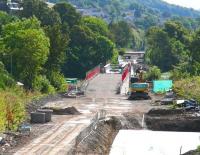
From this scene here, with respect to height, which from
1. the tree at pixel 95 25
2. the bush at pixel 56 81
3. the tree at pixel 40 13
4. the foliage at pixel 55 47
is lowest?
the bush at pixel 56 81

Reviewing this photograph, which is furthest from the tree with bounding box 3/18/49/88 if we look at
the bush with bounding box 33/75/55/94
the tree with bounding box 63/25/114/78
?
the tree with bounding box 63/25/114/78

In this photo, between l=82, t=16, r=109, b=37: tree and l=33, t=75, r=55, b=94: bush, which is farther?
l=82, t=16, r=109, b=37: tree

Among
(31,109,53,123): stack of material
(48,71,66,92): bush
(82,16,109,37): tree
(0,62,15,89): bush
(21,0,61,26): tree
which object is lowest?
(48,71,66,92): bush

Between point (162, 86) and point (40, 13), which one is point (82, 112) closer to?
point (162, 86)

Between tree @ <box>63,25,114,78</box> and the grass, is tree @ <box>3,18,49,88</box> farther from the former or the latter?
tree @ <box>63,25,114,78</box>

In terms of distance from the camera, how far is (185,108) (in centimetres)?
5806

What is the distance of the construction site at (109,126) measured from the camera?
39594 mm

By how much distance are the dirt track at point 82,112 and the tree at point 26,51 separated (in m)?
8.24

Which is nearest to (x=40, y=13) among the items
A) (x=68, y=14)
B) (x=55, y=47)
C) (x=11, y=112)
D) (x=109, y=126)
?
(x=68, y=14)

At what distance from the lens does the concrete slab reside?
136 feet

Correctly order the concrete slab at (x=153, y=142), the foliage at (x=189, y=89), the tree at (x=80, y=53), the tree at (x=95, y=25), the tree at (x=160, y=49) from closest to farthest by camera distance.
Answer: the concrete slab at (x=153, y=142), the foliage at (x=189, y=89), the tree at (x=80, y=53), the tree at (x=160, y=49), the tree at (x=95, y=25)

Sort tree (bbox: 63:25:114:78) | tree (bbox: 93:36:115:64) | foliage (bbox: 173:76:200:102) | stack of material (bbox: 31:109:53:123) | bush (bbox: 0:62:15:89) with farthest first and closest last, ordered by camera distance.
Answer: tree (bbox: 93:36:115:64) < tree (bbox: 63:25:114:78) < foliage (bbox: 173:76:200:102) < bush (bbox: 0:62:15:89) < stack of material (bbox: 31:109:53:123)

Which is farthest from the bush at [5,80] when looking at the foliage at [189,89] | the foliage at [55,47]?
the foliage at [189,89]

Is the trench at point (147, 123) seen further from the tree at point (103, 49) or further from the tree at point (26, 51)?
the tree at point (103, 49)
